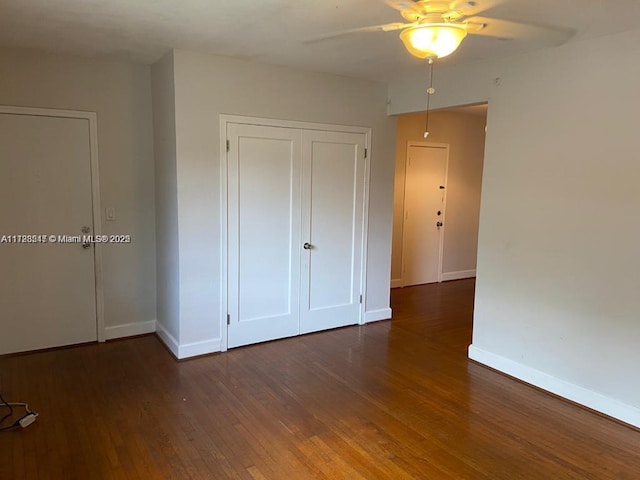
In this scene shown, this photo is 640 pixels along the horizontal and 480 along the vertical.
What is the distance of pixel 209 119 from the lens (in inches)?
145

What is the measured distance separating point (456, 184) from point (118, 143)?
16.1 feet

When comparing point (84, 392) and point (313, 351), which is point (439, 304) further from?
point (84, 392)

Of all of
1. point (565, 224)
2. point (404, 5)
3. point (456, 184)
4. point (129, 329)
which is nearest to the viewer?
point (404, 5)

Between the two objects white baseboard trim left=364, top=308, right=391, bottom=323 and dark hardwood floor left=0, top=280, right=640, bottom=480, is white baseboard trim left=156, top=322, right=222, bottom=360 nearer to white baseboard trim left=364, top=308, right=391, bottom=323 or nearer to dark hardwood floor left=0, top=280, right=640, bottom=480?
dark hardwood floor left=0, top=280, right=640, bottom=480

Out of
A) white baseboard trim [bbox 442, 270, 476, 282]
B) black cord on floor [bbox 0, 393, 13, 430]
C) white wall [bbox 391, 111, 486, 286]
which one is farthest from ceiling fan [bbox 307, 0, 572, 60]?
white baseboard trim [bbox 442, 270, 476, 282]

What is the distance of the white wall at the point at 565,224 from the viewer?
2891mm

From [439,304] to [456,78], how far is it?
2.88 metres

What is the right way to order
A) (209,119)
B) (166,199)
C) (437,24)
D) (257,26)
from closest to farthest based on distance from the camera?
(437,24), (257,26), (209,119), (166,199)

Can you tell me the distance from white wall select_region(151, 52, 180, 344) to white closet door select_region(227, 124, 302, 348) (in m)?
0.45

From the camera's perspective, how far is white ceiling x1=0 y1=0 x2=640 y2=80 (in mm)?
2508

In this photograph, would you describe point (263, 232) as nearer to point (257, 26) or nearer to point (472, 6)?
point (257, 26)

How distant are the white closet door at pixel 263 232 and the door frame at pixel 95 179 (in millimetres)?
1195

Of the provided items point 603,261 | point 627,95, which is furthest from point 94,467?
point 627,95

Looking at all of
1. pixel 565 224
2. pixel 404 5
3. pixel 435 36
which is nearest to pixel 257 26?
pixel 404 5
